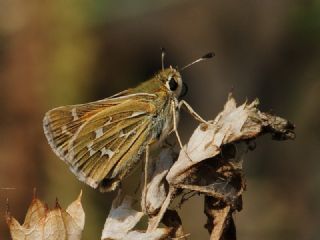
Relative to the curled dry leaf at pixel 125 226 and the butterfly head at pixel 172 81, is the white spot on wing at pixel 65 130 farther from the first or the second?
the curled dry leaf at pixel 125 226

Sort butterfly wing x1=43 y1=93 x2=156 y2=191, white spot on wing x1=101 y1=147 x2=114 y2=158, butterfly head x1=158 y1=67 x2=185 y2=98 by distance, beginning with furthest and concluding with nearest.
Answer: butterfly head x1=158 y1=67 x2=185 y2=98 < white spot on wing x1=101 y1=147 x2=114 y2=158 < butterfly wing x1=43 y1=93 x2=156 y2=191

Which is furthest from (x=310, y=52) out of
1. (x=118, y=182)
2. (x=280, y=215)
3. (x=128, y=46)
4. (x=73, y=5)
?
(x=118, y=182)

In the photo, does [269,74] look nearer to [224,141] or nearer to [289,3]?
[289,3]

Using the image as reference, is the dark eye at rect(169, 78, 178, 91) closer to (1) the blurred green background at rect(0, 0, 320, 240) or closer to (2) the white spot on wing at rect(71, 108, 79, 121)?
(2) the white spot on wing at rect(71, 108, 79, 121)

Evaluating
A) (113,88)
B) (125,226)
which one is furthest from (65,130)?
(113,88)

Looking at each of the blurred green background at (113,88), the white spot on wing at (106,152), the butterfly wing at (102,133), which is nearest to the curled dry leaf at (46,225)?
the butterfly wing at (102,133)

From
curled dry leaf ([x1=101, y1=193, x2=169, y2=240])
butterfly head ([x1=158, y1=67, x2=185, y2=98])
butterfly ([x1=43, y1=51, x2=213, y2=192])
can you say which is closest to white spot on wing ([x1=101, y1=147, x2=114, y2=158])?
butterfly ([x1=43, y1=51, x2=213, y2=192])

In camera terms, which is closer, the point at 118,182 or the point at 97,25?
the point at 118,182
